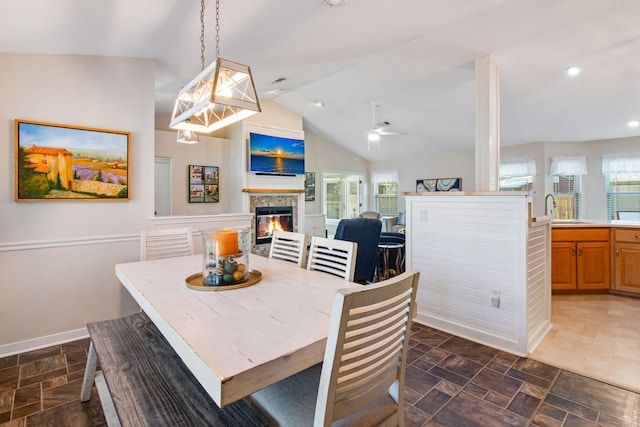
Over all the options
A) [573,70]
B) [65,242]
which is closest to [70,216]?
[65,242]

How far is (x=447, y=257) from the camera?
2.99 metres

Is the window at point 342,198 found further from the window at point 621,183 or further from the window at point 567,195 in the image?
the window at point 621,183

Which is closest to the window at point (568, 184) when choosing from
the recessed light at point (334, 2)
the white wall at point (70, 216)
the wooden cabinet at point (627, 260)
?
the wooden cabinet at point (627, 260)

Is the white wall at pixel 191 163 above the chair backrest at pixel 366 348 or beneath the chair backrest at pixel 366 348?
above

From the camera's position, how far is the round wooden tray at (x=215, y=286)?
5.39 feet

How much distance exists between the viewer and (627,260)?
12.7 ft

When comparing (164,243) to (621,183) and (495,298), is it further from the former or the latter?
(621,183)

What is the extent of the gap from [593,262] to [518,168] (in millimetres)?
2625

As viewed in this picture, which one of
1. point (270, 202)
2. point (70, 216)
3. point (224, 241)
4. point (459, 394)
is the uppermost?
point (270, 202)

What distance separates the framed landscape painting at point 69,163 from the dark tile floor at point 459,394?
4.43 ft

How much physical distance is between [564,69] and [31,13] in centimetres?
490

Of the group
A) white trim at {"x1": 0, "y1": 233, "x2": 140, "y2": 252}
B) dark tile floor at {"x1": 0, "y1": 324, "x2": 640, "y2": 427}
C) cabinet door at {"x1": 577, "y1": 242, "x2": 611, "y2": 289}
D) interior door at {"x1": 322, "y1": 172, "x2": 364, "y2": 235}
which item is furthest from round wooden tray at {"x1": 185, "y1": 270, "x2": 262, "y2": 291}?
interior door at {"x1": 322, "y1": 172, "x2": 364, "y2": 235}

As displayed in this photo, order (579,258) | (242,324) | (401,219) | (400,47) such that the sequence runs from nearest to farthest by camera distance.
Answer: (242,324)
(400,47)
(579,258)
(401,219)

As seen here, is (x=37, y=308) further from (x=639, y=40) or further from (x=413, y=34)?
(x=639, y=40)
